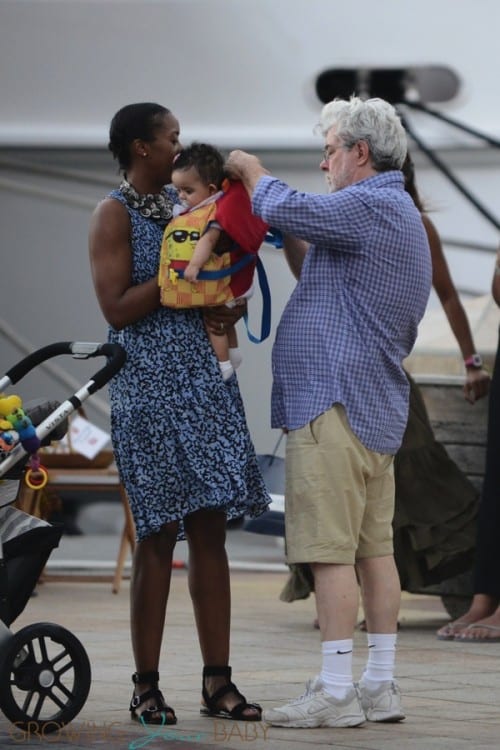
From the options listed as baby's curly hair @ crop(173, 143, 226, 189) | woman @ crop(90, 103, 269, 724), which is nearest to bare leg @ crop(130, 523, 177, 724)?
woman @ crop(90, 103, 269, 724)

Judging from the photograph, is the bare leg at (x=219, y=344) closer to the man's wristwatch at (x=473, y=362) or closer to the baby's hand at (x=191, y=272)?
the baby's hand at (x=191, y=272)

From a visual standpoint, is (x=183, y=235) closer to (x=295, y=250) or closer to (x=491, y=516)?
(x=295, y=250)

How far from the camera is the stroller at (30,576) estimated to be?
448 centimetres

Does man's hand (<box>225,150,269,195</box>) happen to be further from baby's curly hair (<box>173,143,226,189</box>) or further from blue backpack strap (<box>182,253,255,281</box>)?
blue backpack strap (<box>182,253,255,281</box>)

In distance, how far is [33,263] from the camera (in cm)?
988

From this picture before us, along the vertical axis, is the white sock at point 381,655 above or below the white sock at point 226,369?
below

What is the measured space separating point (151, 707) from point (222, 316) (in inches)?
38.6

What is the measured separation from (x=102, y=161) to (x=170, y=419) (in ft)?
17.7

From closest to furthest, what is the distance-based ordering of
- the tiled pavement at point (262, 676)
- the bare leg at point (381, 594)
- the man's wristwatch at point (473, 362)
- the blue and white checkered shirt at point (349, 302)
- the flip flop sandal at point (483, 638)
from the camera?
1. the tiled pavement at point (262, 676)
2. the blue and white checkered shirt at point (349, 302)
3. the bare leg at point (381, 594)
4. the flip flop sandal at point (483, 638)
5. the man's wristwatch at point (473, 362)

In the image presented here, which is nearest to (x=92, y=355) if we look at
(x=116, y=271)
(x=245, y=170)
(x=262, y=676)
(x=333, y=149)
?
(x=116, y=271)

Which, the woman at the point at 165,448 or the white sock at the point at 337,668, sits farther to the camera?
the woman at the point at 165,448

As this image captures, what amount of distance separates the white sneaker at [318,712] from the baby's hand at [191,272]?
102cm

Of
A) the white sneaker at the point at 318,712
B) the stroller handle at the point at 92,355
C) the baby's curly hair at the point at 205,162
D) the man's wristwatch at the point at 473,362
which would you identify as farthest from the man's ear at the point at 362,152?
the man's wristwatch at the point at 473,362

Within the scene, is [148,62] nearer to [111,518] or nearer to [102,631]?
[111,518]
